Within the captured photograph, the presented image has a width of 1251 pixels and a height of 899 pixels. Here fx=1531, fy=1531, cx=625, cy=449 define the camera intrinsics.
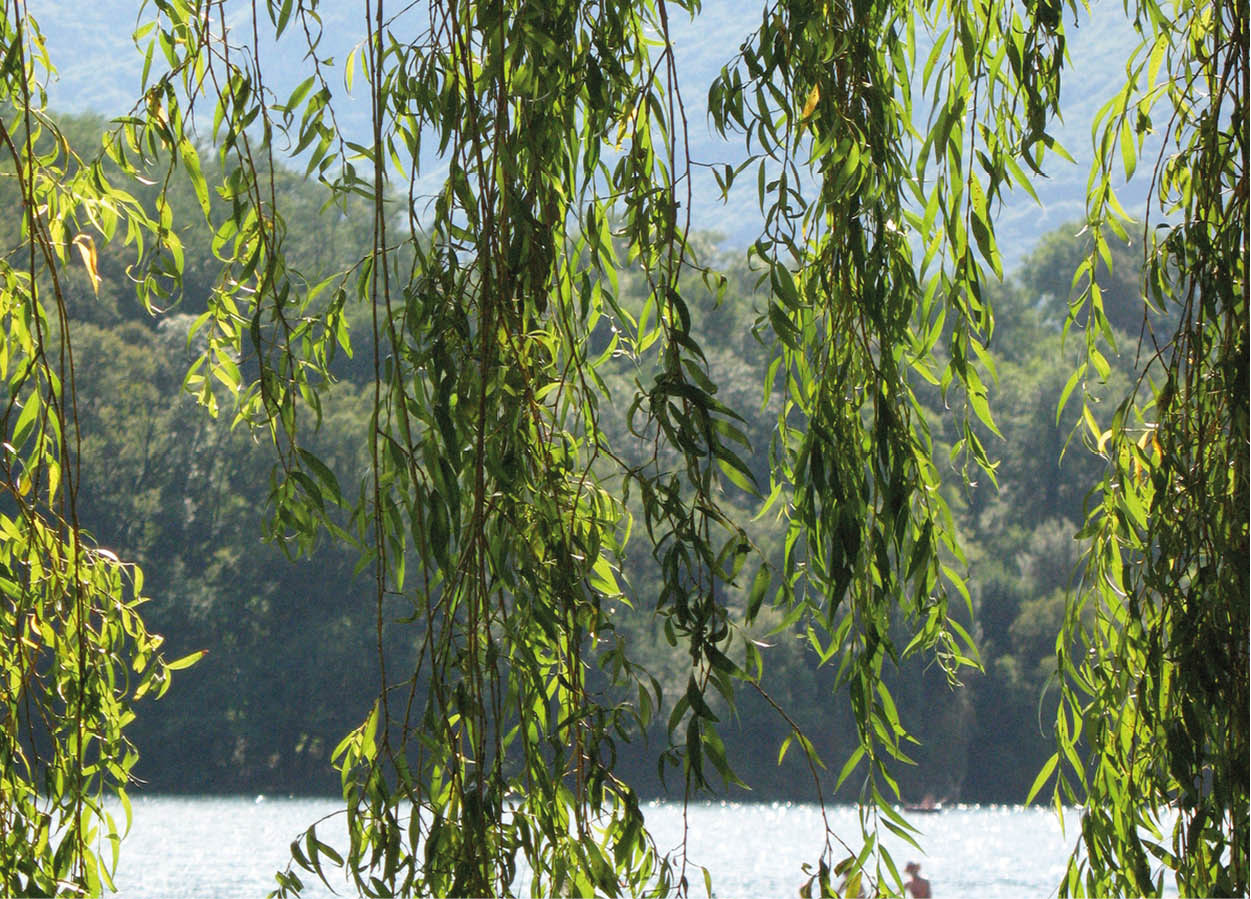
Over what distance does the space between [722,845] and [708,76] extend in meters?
47.0

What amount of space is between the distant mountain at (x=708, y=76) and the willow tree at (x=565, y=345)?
4164cm

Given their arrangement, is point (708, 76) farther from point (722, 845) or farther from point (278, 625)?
point (722, 845)

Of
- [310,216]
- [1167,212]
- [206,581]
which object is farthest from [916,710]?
[1167,212]

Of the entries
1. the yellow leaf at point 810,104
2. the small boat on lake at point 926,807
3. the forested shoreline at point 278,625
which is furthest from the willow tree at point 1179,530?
the small boat on lake at point 926,807

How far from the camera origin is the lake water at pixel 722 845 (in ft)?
45.9

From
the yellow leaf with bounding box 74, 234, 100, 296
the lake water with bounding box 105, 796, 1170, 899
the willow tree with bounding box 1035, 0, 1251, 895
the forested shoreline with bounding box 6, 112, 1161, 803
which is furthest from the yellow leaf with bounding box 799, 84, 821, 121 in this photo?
the forested shoreline with bounding box 6, 112, 1161, 803

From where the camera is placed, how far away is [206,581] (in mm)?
20438

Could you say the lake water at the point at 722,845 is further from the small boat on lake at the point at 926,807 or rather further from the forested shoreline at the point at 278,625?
the forested shoreline at the point at 278,625

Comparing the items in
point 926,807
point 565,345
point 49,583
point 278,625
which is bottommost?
point 926,807

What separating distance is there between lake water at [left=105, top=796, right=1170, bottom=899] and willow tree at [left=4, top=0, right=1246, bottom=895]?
10.6m

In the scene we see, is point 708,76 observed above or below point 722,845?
above

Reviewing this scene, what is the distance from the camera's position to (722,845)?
Result: 1733 centimetres

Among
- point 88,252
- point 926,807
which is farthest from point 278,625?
point 88,252

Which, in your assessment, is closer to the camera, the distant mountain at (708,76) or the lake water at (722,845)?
the lake water at (722,845)
